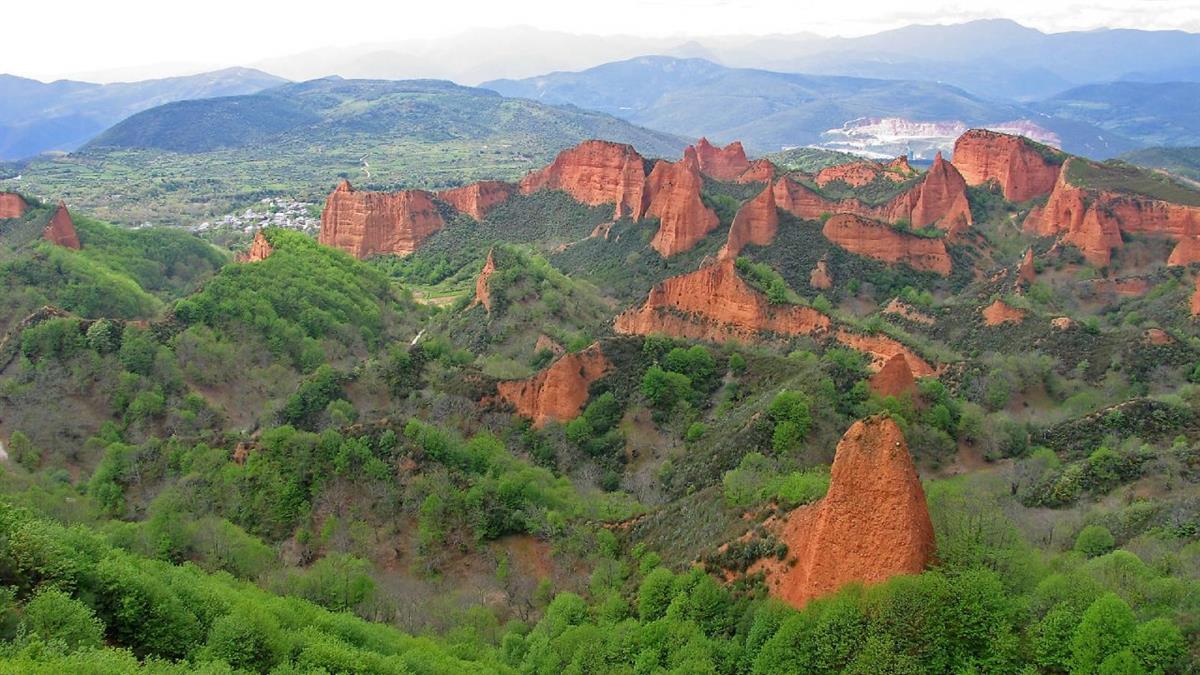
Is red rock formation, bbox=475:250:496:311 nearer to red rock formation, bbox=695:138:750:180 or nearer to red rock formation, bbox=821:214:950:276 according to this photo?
red rock formation, bbox=821:214:950:276

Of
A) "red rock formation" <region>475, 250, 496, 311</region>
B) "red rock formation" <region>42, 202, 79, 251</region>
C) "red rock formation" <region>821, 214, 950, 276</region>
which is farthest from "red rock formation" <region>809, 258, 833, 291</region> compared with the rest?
"red rock formation" <region>42, 202, 79, 251</region>

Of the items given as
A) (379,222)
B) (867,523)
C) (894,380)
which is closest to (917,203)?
(894,380)

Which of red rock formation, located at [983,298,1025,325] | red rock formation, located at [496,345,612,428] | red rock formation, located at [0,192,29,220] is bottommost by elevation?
red rock formation, located at [983,298,1025,325]

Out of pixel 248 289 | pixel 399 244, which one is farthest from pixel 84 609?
pixel 399 244

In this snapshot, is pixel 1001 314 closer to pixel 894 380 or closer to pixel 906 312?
pixel 906 312

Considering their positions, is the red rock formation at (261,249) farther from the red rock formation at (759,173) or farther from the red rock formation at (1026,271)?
the red rock formation at (1026,271)

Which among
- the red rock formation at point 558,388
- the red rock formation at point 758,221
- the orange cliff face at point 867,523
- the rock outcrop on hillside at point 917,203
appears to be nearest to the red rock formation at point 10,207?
the red rock formation at point 558,388
